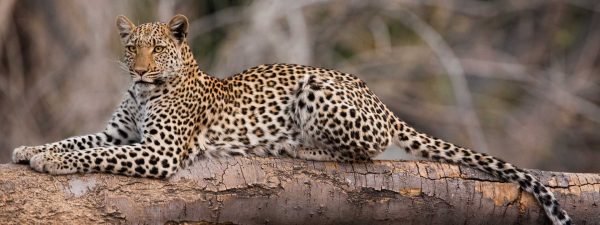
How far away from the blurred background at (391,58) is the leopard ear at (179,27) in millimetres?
5359

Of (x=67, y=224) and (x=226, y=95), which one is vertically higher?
(x=226, y=95)

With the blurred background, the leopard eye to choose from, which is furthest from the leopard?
the blurred background

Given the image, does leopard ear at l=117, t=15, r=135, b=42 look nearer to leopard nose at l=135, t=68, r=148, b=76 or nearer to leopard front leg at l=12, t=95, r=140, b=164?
leopard nose at l=135, t=68, r=148, b=76

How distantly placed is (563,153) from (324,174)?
1651cm

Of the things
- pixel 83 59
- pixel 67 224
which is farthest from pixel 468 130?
pixel 67 224

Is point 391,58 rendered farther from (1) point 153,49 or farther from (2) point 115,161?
(2) point 115,161

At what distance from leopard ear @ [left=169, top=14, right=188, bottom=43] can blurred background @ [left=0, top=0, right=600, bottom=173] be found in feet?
17.6

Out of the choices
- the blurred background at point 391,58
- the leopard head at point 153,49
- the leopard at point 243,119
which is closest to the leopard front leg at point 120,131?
the leopard at point 243,119

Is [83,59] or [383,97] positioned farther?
[383,97]

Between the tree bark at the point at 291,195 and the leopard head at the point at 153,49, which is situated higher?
the leopard head at the point at 153,49

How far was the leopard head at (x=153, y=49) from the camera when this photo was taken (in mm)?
Answer: 11156

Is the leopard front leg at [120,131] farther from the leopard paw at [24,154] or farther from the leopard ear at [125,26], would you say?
the leopard paw at [24,154]

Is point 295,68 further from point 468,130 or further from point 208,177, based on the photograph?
point 468,130

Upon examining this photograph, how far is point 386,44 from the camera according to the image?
25484mm
